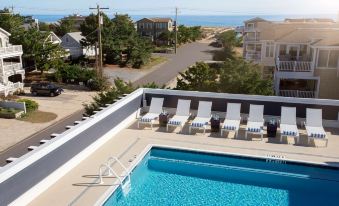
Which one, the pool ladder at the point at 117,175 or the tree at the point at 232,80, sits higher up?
the tree at the point at 232,80

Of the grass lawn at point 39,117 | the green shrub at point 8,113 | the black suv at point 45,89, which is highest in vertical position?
the black suv at point 45,89

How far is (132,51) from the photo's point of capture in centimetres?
4703

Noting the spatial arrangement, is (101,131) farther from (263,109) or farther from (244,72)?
(244,72)

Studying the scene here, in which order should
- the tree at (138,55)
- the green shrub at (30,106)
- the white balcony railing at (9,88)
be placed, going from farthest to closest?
the tree at (138,55) < the white balcony railing at (9,88) < the green shrub at (30,106)

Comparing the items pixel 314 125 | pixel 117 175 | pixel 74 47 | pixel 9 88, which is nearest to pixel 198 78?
pixel 314 125

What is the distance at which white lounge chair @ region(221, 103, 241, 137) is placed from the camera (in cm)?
1581

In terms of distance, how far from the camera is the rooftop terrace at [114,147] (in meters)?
→ 10.8

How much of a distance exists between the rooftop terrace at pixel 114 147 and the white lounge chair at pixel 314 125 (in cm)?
48

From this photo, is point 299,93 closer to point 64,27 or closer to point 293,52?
point 293,52

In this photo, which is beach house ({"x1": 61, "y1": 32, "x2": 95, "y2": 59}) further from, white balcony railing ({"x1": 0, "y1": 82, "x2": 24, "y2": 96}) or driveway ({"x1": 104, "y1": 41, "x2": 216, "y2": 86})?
white balcony railing ({"x1": 0, "y1": 82, "x2": 24, "y2": 96})

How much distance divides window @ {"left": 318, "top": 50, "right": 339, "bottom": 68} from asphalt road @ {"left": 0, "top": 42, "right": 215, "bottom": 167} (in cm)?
1755

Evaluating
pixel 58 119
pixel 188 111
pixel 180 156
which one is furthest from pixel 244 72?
pixel 58 119

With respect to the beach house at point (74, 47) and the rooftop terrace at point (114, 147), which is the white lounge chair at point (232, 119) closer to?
the rooftop terrace at point (114, 147)

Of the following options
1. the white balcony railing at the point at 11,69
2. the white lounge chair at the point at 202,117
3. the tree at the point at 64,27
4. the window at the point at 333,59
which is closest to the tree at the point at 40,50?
the white balcony railing at the point at 11,69
